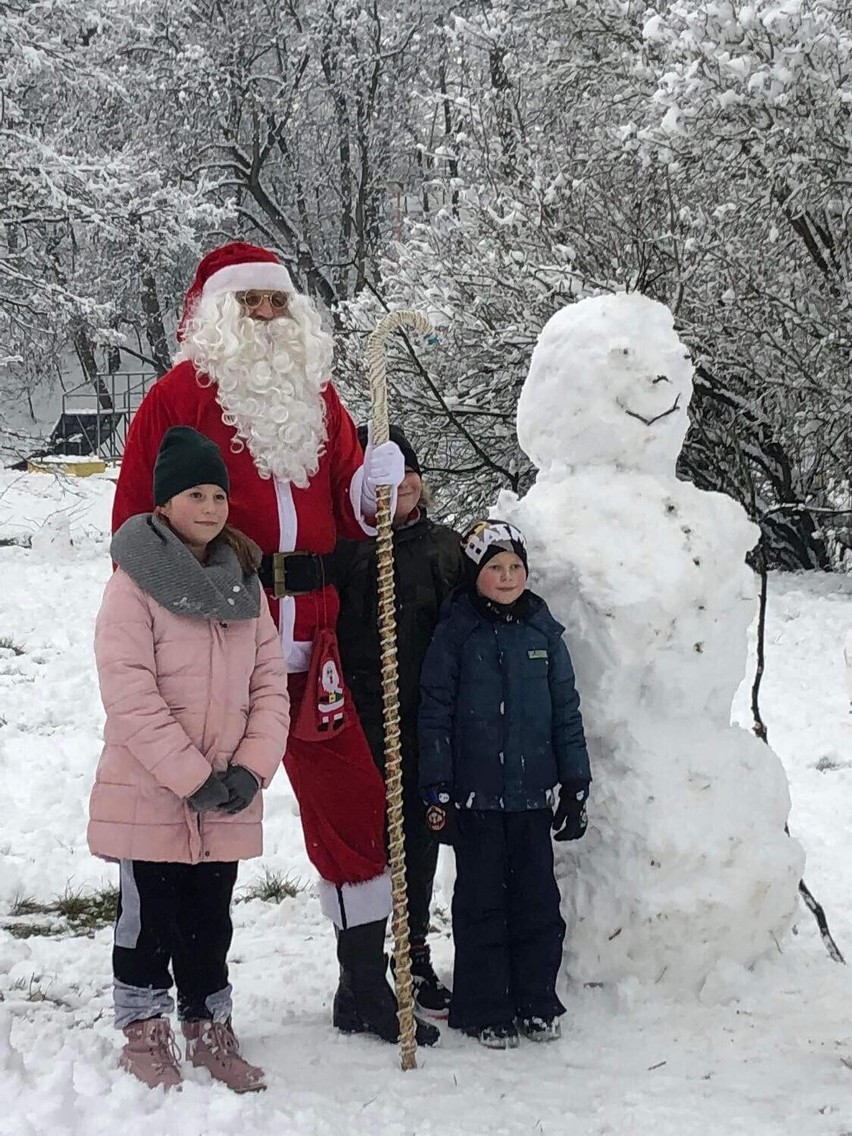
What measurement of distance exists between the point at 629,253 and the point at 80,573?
5912 mm

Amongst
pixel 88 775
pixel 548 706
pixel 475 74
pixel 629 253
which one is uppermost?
pixel 475 74

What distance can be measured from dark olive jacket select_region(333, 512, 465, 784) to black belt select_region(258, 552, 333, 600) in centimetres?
23

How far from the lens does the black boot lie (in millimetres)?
3115

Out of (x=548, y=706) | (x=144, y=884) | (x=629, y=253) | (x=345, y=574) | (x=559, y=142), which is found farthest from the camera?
(x=559, y=142)

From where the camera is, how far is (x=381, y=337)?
11.0 feet

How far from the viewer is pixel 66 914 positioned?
13.5 ft

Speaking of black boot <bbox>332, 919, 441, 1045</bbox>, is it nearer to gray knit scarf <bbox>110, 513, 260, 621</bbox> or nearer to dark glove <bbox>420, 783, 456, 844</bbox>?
dark glove <bbox>420, 783, 456, 844</bbox>

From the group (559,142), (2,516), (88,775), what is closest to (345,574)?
(88,775)

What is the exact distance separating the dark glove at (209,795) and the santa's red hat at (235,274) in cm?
131

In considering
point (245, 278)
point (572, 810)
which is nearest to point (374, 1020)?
point (572, 810)

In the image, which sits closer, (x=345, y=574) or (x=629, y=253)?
(x=345, y=574)

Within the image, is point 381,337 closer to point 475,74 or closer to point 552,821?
point 552,821

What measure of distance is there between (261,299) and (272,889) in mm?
2225

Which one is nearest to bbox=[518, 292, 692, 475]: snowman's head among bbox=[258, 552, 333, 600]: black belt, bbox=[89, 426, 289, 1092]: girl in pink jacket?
bbox=[258, 552, 333, 600]: black belt
